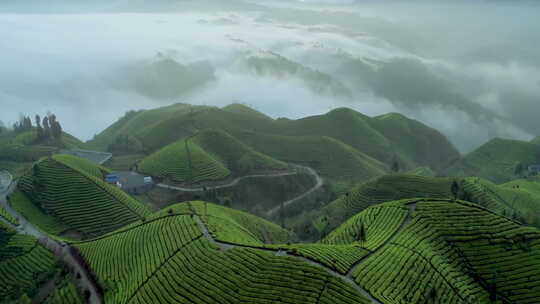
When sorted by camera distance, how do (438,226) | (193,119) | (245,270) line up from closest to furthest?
(245,270)
(438,226)
(193,119)

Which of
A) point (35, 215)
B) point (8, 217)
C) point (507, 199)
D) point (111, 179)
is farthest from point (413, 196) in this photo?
point (8, 217)

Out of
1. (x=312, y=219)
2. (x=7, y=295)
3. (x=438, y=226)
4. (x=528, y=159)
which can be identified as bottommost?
(x=528, y=159)

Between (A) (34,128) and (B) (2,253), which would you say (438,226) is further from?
(A) (34,128)

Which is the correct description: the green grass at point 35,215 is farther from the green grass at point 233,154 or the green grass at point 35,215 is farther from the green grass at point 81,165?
the green grass at point 233,154

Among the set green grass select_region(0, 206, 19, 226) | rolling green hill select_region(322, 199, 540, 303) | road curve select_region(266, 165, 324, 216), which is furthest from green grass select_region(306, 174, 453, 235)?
green grass select_region(0, 206, 19, 226)

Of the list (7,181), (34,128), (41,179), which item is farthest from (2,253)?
(34,128)
